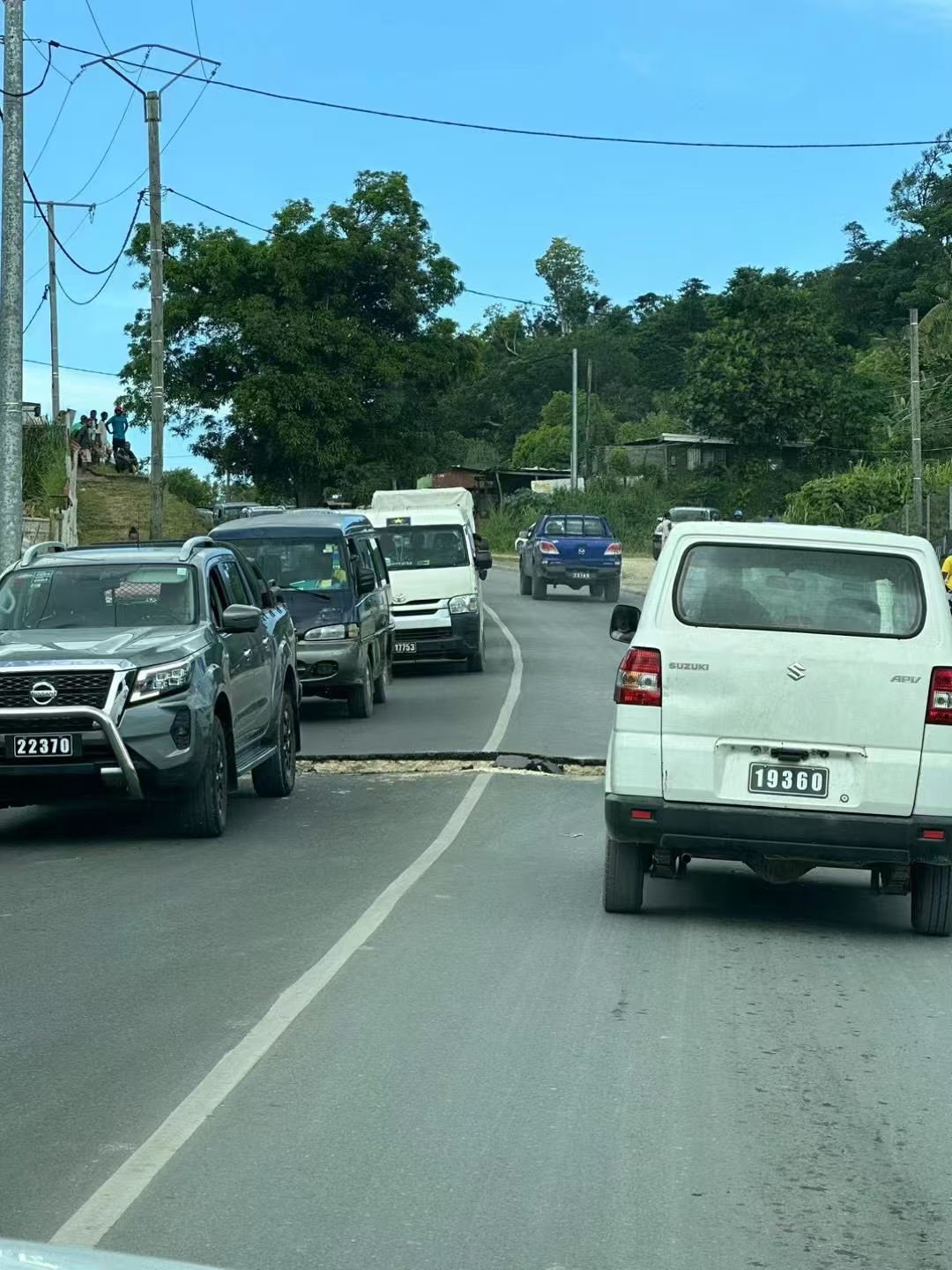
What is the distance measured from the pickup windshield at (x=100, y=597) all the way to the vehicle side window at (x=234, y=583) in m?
0.68

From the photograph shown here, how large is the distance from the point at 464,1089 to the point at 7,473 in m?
15.3

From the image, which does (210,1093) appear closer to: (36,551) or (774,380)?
(36,551)

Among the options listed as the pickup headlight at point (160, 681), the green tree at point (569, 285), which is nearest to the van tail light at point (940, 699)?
the pickup headlight at point (160, 681)

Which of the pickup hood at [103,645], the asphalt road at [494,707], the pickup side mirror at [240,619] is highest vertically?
the pickup side mirror at [240,619]

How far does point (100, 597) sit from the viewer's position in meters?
12.2

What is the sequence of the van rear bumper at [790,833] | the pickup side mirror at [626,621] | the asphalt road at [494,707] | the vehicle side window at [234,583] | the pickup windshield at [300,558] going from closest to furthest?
the van rear bumper at [790,833] < the pickup side mirror at [626,621] < the vehicle side window at [234,583] < the asphalt road at [494,707] < the pickup windshield at [300,558]

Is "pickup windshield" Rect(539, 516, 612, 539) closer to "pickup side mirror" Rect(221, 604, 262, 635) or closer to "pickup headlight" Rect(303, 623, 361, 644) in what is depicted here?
"pickup headlight" Rect(303, 623, 361, 644)

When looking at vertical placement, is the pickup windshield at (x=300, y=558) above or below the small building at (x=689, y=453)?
below

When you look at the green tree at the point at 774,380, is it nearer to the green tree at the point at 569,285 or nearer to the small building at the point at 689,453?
the small building at the point at 689,453

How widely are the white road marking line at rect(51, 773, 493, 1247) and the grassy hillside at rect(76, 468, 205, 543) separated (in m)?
32.9

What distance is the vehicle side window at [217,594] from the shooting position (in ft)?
40.2

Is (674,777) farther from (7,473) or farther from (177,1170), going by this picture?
(7,473)

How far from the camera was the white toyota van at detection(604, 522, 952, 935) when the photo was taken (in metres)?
8.09

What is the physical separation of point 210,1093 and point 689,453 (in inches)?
2971
